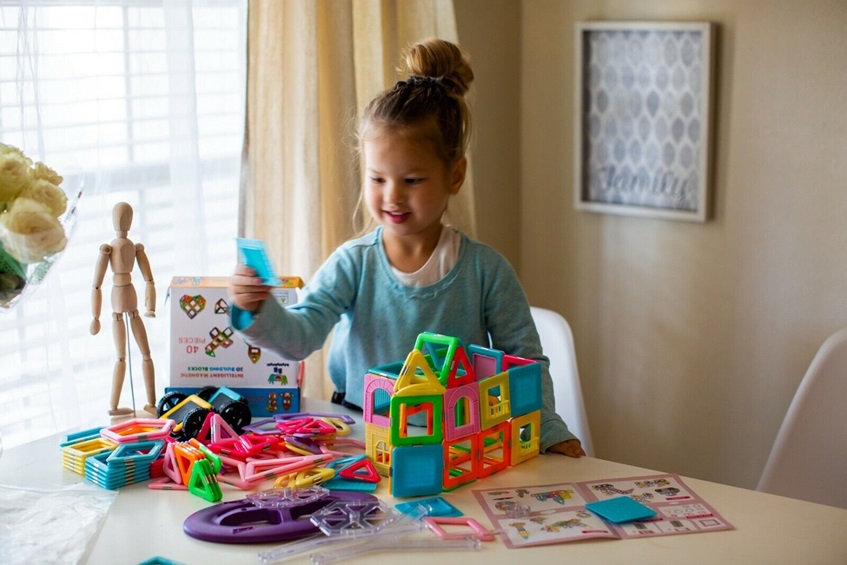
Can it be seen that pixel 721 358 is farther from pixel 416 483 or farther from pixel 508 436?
pixel 416 483

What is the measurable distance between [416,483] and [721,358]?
1204mm

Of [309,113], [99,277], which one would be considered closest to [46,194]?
[99,277]

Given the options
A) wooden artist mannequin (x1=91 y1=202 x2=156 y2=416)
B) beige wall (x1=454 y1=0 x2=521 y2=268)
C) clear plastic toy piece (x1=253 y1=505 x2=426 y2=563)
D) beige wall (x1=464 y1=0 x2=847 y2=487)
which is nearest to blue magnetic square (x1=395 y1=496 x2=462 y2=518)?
clear plastic toy piece (x1=253 y1=505 x2=426 y2=563)

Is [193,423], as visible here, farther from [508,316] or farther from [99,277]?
[508,316]

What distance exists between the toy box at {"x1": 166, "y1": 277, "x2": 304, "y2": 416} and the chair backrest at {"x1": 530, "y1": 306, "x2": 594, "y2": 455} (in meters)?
0.53

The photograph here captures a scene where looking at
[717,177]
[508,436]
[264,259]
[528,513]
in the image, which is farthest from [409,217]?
[717,177]

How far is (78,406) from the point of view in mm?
1701

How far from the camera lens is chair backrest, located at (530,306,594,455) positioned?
1.92 metres

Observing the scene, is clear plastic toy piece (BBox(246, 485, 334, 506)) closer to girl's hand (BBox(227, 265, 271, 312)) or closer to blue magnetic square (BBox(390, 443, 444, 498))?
blue magnetic square (BBox(390, 443, 444, 498))

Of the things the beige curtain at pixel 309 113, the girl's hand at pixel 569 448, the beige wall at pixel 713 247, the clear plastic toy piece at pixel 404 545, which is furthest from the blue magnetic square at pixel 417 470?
the beige wall at pixel 713 247

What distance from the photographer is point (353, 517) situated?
1.27 meters

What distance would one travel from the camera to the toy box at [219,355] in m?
1.64

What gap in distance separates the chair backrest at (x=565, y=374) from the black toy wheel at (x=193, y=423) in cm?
69

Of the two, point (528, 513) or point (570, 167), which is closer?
point (528, 513)
